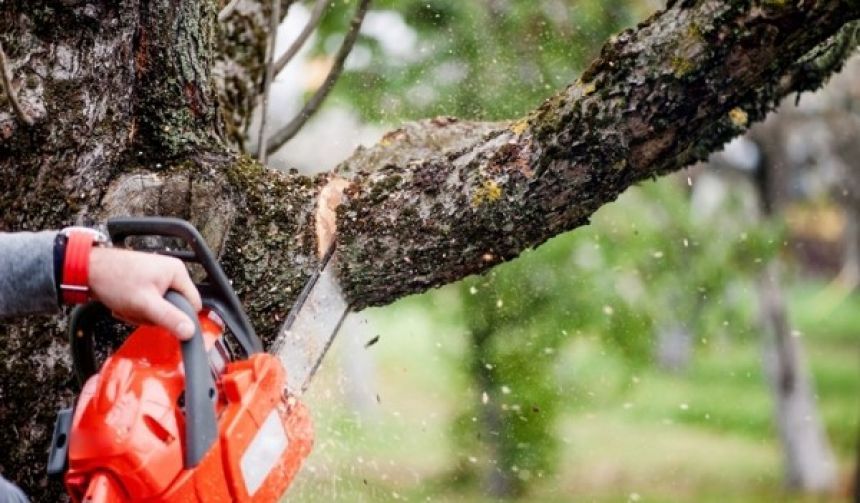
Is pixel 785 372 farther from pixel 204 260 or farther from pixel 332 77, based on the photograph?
pixel 204 260

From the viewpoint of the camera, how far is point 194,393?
139cm

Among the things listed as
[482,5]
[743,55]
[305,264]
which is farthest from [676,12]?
[482,5]

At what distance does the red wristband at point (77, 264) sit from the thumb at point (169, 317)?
0.31 ft

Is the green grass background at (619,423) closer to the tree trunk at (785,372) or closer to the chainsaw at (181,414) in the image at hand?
the tree trunk at (785,372)

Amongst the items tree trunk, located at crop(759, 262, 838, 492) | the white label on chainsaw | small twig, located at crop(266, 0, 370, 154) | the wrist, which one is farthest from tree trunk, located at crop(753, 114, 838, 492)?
the wrist

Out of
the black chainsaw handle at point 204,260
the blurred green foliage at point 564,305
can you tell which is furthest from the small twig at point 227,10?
the blurred green foliage at point 564,305

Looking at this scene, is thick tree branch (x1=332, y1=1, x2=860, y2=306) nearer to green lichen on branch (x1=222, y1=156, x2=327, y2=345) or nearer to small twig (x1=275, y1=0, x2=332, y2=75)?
green lichen on branch (x1=222, y1=156, x2=327, y2=345)

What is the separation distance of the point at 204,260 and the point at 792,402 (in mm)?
9591

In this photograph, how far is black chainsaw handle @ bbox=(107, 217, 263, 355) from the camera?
146cm

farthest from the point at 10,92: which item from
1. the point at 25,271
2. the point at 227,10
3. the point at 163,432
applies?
the point at 227,10

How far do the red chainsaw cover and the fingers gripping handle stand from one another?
2cm

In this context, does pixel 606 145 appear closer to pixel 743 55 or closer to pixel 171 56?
pixel 743 55

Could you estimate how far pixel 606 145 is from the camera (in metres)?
1.68

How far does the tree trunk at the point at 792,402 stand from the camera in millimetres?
Answer: 9750
